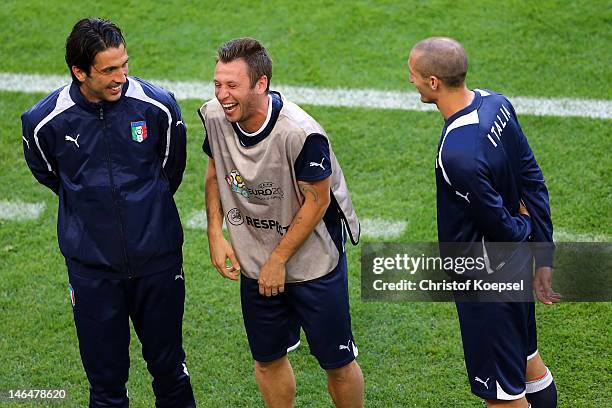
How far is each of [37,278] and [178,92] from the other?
218cm

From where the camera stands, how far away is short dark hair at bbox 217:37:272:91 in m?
3.92

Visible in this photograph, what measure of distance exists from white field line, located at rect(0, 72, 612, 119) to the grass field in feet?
0.28

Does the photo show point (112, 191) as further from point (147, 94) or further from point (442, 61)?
point (442, 61)

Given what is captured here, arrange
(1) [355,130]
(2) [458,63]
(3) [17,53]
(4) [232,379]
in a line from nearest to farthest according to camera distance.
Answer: (2) [458,63] < (4) [232,379] < (1) [355,130] < (3) [17,53]

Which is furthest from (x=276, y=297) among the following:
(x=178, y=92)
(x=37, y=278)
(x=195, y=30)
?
(x=195, y=30)

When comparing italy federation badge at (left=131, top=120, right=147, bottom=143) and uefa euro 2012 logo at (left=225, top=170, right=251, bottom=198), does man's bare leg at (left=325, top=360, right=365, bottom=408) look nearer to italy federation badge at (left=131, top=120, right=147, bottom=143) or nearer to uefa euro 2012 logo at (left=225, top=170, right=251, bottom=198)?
uefa euro 2012 logo at (left=225, top=170, right=251, bottom=198)

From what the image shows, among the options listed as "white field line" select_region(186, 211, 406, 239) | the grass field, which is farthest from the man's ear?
"white field line" select_region(186, 211, 406, 239)

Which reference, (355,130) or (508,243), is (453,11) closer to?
(355,130)

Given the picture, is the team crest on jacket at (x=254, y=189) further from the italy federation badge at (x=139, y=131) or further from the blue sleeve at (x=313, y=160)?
the italy federation badge at (x=139, y=131)

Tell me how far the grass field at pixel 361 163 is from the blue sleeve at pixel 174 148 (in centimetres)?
123

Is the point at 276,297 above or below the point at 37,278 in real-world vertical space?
above

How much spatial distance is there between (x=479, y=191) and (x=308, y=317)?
919mm

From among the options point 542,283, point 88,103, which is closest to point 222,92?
point 88,103

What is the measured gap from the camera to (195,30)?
831 centimetres
